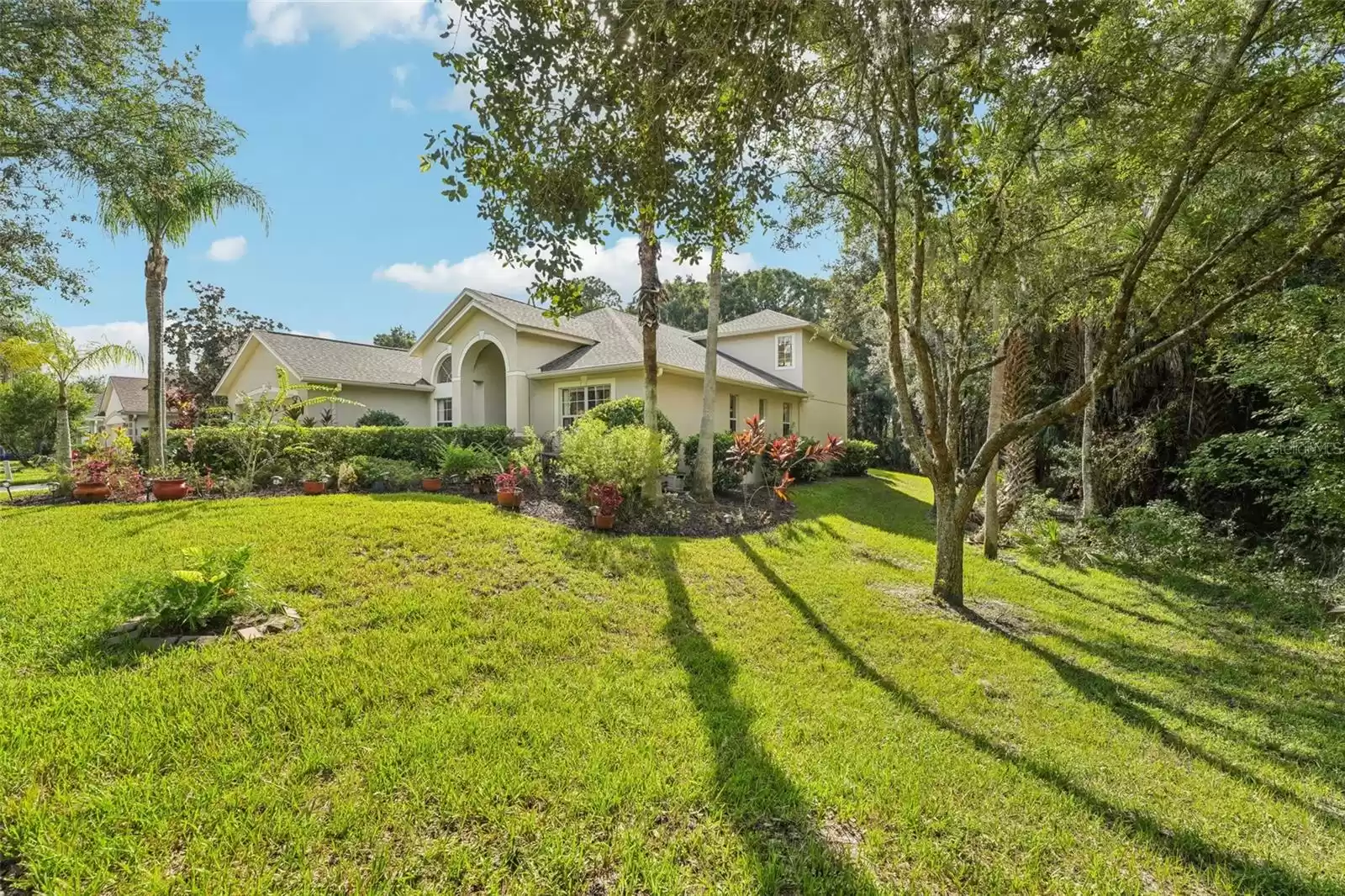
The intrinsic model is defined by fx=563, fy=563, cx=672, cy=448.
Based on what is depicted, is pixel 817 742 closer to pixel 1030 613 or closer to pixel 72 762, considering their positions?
pixel 72 762

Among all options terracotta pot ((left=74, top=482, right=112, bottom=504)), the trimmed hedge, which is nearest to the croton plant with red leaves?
the trimmed hedge

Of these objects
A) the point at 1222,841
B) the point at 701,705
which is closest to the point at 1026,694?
the point at 1222,841

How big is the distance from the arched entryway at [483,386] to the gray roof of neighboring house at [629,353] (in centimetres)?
292

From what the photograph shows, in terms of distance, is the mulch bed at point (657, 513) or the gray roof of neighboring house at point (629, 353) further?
the gray roof of neighboring house at point (629, 353)

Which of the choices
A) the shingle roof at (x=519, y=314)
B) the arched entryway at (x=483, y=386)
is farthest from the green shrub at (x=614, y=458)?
the arched entryway at (x=483, y=386)

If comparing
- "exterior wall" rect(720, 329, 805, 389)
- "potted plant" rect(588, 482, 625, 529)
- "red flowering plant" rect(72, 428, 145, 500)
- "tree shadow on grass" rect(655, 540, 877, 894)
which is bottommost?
"tree shadow on grass" rect(655, 540, 877, 894)

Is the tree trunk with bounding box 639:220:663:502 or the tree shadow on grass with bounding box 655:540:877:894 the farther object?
the tree trunk with bounding box 639:220:663:502

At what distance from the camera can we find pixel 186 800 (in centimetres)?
283

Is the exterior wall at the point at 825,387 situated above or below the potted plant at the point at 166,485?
above

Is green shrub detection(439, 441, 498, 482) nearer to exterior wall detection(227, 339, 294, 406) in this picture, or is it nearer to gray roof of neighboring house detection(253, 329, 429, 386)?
gray roof of neighboring house detection(253, 329, 429, 386)

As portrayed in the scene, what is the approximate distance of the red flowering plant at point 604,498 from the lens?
940cm

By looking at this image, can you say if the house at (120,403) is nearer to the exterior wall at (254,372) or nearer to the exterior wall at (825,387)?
the exterior wall at (254,372)

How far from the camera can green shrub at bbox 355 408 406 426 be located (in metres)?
18.7

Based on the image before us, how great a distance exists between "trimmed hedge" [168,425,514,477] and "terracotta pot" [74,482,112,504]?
87.3 inches
